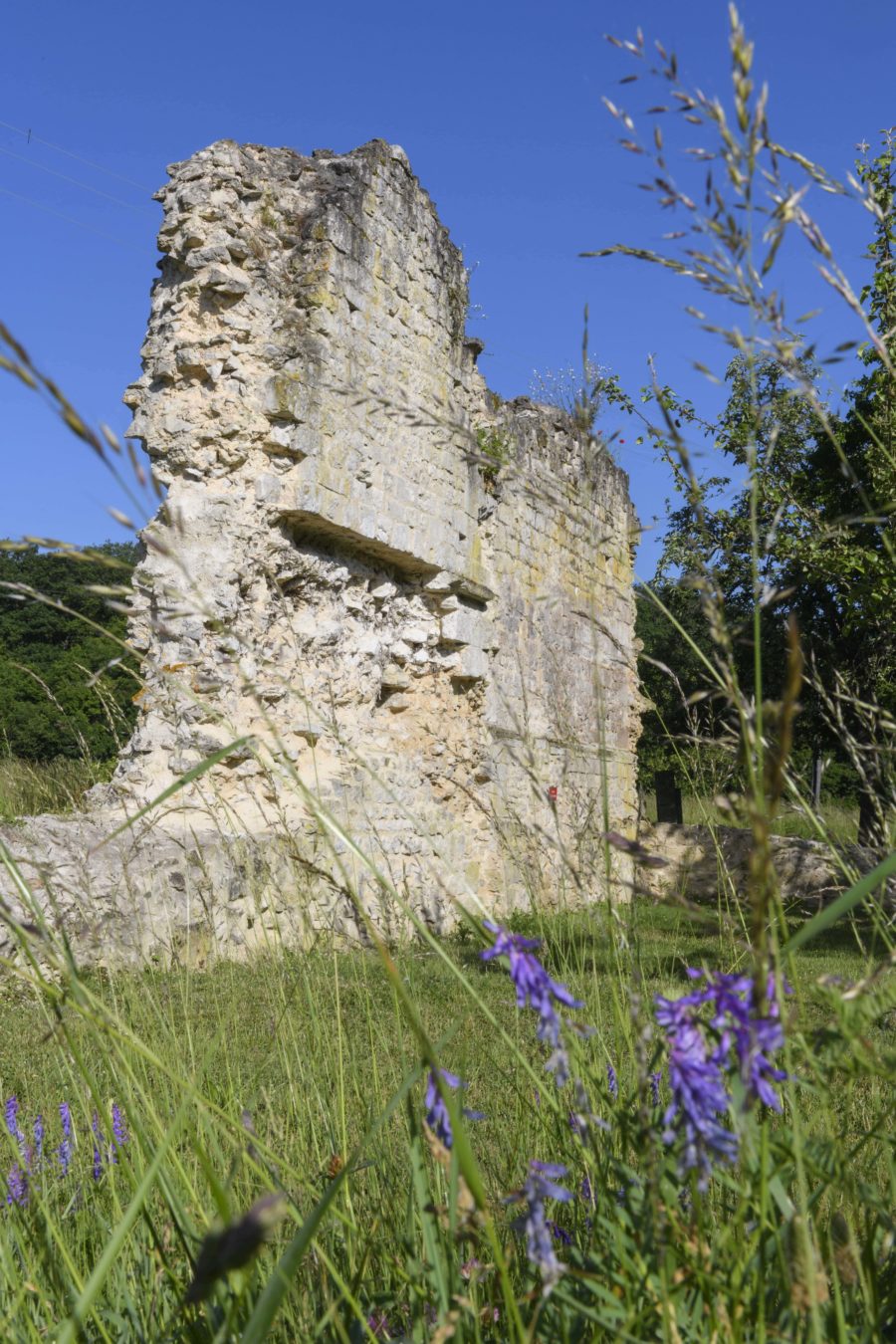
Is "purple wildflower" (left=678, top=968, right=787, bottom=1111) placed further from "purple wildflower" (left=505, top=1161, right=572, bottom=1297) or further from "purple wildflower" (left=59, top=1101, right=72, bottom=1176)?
"purple wildflower" (left=59, top=1101, right=72, bottom=1176)

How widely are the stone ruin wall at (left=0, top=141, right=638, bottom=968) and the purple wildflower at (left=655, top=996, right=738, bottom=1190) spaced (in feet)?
14.3

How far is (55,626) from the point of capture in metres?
28.0

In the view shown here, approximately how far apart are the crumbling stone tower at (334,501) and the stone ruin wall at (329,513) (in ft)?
0.06

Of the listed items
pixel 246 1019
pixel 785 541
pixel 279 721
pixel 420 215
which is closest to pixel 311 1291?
pixel 246 1019

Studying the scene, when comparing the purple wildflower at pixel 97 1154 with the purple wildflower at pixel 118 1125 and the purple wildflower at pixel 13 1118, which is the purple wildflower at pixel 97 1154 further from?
the purple wildflower at pixel 13 1118

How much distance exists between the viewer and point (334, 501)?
6.96 metres

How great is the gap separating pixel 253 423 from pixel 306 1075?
5002mm

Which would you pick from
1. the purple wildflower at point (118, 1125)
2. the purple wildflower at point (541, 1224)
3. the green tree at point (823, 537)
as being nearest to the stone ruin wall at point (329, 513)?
the green tree at point (823, 537)

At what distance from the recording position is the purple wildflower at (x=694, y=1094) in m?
0.83

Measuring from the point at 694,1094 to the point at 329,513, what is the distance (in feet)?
20.6

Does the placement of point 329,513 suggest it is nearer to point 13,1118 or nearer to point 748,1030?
point 13,1118

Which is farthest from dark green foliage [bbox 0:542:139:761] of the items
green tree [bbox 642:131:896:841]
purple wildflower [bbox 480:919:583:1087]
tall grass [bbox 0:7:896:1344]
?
purple wildflower [bbox 480:919:583:1087]

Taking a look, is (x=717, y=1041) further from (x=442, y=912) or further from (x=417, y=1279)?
(x=442, y=912)

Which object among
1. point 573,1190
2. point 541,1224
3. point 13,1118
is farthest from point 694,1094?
point 13,1118
